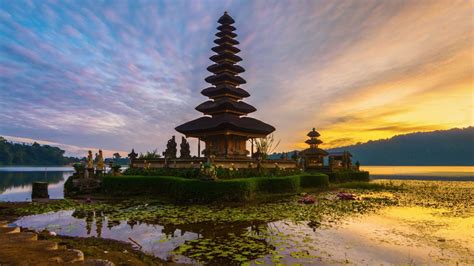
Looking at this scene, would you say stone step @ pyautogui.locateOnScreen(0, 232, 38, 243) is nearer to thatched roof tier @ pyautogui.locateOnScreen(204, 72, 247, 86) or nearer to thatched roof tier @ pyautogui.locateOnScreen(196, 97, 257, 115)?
thatched roof tier @ pyautogui.locateOnScreen(196, 97, 257, 115)

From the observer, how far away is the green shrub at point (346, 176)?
37500 millimetres

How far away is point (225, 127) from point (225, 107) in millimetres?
3517

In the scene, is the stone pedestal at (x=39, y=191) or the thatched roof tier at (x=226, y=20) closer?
the stone pedestal at (x=39, y=191)

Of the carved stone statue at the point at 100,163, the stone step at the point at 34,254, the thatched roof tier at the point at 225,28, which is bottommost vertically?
the stone step at the point at 34,254

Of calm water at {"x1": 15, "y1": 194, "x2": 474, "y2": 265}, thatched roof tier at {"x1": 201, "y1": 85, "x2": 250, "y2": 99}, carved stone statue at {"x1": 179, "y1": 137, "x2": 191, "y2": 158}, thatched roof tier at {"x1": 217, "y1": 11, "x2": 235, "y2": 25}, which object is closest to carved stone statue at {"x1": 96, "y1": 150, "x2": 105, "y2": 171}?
carved stone statue at {"x1": 179, "y1": 137, "x2": 191, "y2": 158}

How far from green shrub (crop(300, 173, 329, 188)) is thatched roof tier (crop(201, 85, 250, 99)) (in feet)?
42.5

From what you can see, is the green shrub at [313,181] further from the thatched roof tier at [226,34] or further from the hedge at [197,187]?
the thatched roof tier at [226,34]

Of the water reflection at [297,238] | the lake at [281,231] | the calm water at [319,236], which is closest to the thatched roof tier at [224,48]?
the lake at [281,231]

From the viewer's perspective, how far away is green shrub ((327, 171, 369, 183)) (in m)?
37.5

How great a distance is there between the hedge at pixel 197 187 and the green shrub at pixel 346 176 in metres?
12.9

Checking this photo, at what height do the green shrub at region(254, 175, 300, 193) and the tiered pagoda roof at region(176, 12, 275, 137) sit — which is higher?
the tiered pagoda roof at region(176, 12, 275, 137)

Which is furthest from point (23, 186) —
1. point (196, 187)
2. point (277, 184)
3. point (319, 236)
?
point (319, 236)

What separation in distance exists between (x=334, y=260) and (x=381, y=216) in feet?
27.3

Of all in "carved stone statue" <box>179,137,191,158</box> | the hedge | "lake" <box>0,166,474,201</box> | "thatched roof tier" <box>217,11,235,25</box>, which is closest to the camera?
the hedge
